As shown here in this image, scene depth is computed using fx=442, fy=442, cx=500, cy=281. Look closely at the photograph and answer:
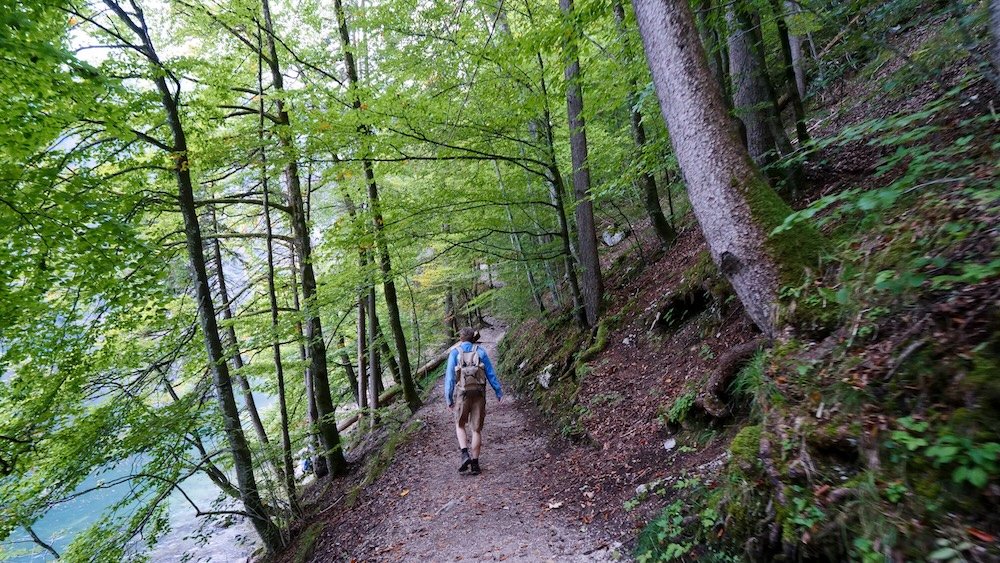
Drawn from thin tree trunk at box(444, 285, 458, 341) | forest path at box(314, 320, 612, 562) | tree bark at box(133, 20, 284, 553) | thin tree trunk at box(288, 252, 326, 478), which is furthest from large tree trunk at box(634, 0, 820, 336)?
thin tree trunk at box(444, 285, 458, 341)

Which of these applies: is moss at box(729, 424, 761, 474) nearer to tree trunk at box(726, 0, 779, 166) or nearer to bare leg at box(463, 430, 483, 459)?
bare leg at box(463, 430, 483, 459)

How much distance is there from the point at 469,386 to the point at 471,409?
0.35 meters

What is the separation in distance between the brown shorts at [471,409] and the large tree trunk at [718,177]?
3732 millimetres

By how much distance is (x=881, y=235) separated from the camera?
9.31 feet

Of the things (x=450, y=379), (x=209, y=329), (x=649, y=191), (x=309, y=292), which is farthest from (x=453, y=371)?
(x=649, y=191)

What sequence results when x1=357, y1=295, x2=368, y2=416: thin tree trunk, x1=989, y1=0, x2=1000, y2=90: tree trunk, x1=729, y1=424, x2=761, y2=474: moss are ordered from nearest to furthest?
1. x1=989, y1=0, x2=1000, y2=90: tree trunk
2. x1=729, y1=424, x2=761, y2=474: moss
3. x1=357, y1=295, x2=368, y2=416: thin tree trunk

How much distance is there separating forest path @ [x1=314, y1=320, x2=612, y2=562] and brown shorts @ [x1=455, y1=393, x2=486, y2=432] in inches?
29.4

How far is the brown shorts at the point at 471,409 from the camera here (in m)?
6.14

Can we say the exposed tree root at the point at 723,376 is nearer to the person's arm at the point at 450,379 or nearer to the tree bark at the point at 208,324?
the person's arm at the point at 450,379

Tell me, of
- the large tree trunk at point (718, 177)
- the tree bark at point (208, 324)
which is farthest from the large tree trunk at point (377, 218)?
the large tree trunk at point (718, 177)

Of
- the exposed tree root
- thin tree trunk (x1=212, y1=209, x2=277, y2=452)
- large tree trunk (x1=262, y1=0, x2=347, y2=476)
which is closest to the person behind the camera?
the exposed tree root

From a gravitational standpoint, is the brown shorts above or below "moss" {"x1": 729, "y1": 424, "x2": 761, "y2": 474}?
below

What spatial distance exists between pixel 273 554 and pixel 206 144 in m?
6.29

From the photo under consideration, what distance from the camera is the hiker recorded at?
6.12 meters
